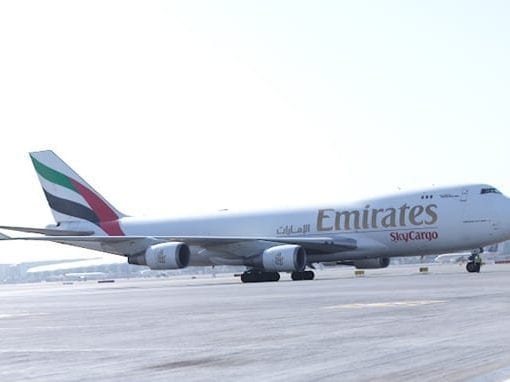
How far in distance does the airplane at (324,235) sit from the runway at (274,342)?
26488 millimetres

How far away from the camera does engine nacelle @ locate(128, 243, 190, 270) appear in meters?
52.3

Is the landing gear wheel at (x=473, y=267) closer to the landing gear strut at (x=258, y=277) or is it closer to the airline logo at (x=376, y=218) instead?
the airline logo at (x=376, y=218)

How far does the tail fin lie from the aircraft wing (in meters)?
4.92

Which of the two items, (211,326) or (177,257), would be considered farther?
(177,257)

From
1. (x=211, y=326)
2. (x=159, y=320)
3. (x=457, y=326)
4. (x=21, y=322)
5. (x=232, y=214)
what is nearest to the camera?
(x=457, y=326)

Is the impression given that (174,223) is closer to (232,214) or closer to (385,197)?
(232,214)

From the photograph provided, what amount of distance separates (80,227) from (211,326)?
45.4 metres

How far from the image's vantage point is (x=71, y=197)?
62719 millimetres

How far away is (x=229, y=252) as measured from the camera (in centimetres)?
5422

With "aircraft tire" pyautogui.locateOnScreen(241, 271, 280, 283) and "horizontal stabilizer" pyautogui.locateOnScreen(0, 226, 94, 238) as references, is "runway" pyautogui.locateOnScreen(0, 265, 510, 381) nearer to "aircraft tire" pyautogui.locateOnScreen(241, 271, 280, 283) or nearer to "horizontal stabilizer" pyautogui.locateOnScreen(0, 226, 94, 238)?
"aircraft tire" pyautogui.locateOnScreen(241, 271, 280, 283)

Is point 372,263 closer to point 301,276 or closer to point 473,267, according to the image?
point 301,276

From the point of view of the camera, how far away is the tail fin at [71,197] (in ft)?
205

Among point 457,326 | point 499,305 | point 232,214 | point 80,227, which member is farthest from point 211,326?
point 80,227

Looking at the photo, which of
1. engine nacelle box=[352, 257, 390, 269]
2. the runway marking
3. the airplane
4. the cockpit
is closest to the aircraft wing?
the airplane
